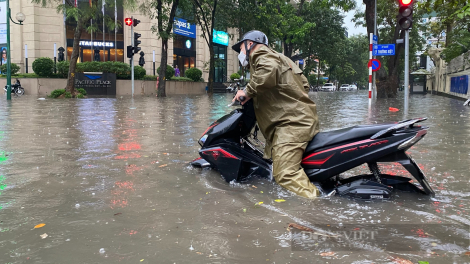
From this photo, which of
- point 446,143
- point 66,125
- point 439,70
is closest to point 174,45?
point 439,70

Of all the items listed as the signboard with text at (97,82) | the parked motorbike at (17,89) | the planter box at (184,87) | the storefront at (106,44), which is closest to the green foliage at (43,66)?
the parked motorbike at (17,89)

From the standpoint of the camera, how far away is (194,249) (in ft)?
8.61

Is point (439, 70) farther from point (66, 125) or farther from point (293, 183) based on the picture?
point (293, 183)

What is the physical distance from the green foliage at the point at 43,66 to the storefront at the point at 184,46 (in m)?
14.9

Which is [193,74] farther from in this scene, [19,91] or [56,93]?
[56,93]

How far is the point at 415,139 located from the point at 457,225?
708 millimetres

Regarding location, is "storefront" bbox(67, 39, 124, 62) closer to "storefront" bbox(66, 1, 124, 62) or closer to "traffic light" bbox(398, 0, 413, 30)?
"storefront" bbox(66, 1, 124, 62)

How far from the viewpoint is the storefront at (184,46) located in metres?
41.5

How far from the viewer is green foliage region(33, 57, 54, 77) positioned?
27344 mm

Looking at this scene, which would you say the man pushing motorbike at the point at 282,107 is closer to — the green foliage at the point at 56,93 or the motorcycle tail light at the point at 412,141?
the motorcycle tail light at the point at 412,141

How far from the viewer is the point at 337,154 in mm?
3621

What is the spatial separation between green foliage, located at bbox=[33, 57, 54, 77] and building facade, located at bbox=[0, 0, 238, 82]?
296 centimetres

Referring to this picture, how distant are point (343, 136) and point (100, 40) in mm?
37626

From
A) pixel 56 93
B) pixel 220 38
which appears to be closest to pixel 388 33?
pixel 220 38
